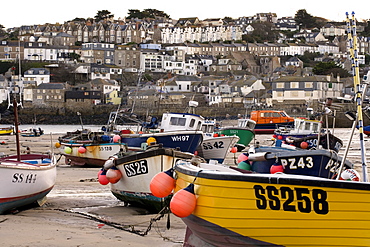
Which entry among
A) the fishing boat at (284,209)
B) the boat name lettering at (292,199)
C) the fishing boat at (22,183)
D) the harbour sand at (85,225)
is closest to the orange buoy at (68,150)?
the harbour sand at (85,225)

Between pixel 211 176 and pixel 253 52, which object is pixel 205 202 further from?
pixel 253 52

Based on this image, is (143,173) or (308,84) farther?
(308,84)

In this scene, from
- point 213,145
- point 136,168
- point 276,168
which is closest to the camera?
point 276,168

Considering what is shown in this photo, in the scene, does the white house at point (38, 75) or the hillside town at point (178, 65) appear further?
the white house at point (38, 75)

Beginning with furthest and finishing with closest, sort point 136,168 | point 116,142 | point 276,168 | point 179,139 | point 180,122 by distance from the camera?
1. point 180,122
2. point 116,142
3. point 179,139
4. point 136,168
5. point 276,168

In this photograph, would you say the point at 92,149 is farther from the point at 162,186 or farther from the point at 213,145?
the point at 162,186

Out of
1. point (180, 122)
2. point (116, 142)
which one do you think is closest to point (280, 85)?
point (180, 122)

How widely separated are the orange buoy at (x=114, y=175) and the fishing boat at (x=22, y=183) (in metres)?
1.09

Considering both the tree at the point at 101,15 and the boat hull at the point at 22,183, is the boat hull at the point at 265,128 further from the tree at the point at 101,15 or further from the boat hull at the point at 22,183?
the tree at the point at 101,15

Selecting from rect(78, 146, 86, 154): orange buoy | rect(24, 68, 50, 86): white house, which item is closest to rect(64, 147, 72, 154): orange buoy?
rect(78, 146, 86, 154): orange buoy

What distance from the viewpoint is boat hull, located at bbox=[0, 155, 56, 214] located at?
32.7 feet

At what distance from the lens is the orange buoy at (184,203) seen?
7.52m

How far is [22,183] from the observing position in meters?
10.4

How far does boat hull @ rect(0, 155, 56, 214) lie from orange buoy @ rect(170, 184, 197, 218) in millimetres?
3384
